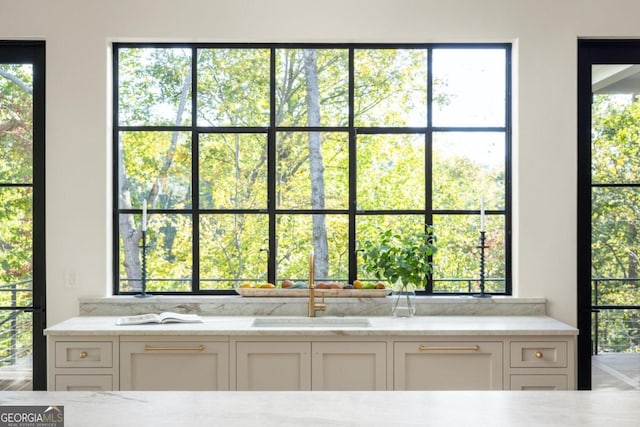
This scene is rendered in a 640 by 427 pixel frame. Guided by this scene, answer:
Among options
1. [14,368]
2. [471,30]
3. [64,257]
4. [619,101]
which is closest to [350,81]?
[471,30]

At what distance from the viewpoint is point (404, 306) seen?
3.57m

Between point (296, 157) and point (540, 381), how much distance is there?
1903mm

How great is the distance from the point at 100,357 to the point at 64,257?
2.75 feet

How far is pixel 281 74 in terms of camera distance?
12.2 feet

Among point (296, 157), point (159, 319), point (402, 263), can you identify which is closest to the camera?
point (159, 319)

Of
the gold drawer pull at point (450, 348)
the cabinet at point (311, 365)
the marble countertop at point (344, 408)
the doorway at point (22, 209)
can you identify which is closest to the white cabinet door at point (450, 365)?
the gold drawer pull at point (450, 348)

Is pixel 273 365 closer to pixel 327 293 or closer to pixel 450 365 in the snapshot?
pixel 327 293

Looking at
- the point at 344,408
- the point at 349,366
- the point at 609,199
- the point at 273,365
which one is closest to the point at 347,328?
the point at 349,366

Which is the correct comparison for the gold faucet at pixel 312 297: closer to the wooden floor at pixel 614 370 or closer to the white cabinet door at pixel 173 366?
the white cabinet door at pixel 173 366

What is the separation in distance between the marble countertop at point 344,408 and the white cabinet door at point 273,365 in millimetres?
1403

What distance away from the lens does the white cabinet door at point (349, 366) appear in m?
3.02

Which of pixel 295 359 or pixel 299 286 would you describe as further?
pixel 299 286

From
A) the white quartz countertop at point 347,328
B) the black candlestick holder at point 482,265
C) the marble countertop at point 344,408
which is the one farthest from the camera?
the black candlestick holder at point 482,265

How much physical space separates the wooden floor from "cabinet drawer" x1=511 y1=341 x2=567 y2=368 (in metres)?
0.69
